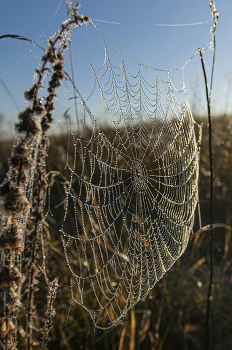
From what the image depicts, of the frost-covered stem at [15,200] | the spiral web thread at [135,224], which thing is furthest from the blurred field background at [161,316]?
the frost-covered stem at [15,200]

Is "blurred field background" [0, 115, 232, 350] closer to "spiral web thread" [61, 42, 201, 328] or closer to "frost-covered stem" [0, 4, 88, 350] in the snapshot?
"spiral web thread" [61, 42, 201, 328]

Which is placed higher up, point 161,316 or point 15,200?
point 15,200

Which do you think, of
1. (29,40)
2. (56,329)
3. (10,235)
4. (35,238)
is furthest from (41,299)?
(29,40)

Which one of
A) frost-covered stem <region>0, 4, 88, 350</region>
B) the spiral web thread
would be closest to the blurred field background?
the spiral web thread

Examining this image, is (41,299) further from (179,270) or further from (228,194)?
(228,194)

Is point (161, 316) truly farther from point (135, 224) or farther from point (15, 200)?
point (15, 200)

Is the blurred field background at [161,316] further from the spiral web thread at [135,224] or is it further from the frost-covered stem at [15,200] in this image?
the frost-covered stem at [15,200]

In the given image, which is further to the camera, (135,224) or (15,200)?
(135,224)

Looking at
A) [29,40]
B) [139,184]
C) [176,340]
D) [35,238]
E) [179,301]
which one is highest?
[29,40]

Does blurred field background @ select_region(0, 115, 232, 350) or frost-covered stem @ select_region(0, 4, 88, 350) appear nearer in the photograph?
frost-covered stem @ select_region(0, 4, 88, 350)

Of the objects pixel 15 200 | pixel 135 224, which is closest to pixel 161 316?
pixel 135 224

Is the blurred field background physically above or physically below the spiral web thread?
below
